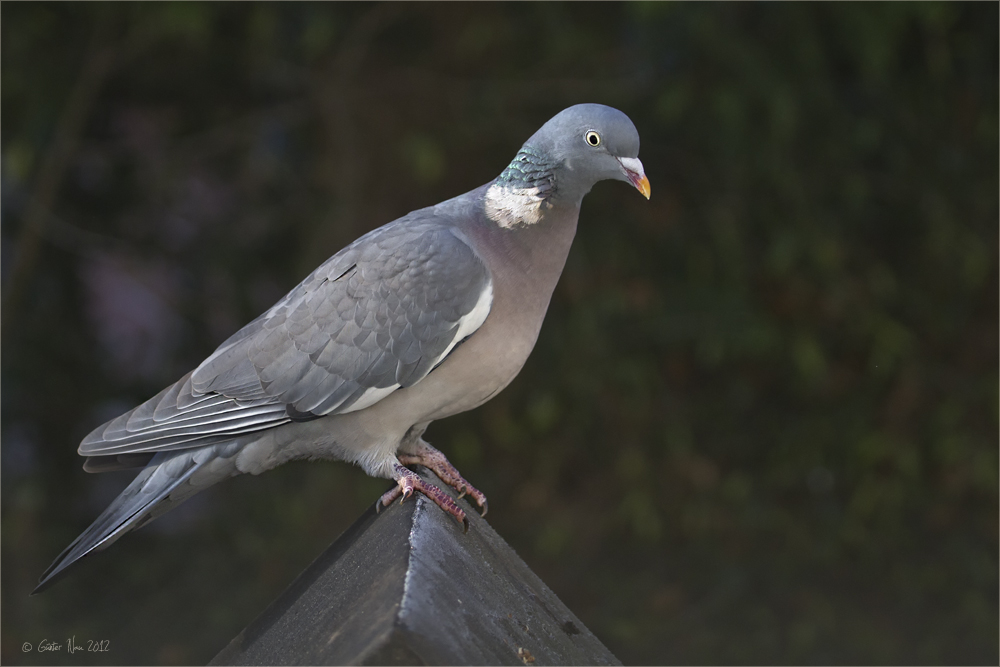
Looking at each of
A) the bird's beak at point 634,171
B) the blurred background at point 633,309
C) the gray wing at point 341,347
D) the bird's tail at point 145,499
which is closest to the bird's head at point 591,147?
the bird's beak at point 634,171

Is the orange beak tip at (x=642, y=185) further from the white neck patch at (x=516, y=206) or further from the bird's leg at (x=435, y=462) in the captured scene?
the bird's leg at (x=435, y=462)

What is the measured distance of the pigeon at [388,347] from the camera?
1924 mm

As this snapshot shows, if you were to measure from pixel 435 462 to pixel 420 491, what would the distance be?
0.93 ft

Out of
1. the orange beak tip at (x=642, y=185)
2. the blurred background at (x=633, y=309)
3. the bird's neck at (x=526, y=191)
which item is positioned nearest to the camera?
the orange beak tip at (x=642, y=185)

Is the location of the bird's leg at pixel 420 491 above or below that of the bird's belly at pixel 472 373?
below

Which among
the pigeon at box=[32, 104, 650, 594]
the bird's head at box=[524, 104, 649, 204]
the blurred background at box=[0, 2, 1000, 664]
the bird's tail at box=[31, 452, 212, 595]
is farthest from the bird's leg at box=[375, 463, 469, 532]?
the blurred background at box=[0, 2, 1000, 664]

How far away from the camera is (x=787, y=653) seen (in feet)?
13.1

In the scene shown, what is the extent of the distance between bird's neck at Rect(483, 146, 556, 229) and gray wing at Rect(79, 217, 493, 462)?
0.12 m

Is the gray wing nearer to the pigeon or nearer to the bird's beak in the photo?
the pigeon

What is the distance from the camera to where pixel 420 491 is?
1.81 meters

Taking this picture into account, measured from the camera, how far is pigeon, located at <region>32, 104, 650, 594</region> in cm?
192

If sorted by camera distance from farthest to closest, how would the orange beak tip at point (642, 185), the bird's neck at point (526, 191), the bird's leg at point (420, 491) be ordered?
the bird's neck at point (526, 191), the orange beak tip at point (642, 185), the bird's leg at point (420, 491)

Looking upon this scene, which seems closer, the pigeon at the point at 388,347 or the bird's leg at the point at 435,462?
the pigeon at the point at 388,347

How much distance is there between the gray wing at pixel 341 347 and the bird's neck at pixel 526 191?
120mm
